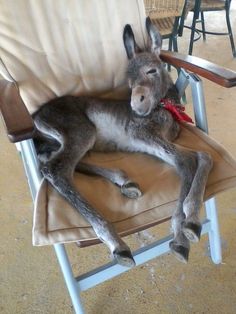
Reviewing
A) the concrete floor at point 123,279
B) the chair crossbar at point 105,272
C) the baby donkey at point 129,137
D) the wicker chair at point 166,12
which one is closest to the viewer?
the baby donkey at point 129,137

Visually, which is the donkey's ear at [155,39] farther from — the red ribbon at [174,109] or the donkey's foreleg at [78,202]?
the donkey's foreleg at [78,202]

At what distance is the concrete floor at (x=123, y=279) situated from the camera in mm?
1256

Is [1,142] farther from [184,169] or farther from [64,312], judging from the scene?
[184,169]

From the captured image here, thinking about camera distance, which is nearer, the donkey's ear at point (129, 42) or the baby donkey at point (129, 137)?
the baby donkey at point (129, 137)

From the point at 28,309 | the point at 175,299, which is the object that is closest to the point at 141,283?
the point at 175,299

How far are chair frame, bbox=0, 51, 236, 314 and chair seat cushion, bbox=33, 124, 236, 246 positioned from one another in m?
0.11

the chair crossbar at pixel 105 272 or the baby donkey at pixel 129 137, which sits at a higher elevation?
the baby donkey at pixel 129 137

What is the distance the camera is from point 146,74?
4.12 feet

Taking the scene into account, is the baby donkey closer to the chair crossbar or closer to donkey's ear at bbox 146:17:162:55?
donkey's ear at bbox 146:17:162:55

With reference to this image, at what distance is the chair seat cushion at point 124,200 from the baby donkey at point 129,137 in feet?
0.08

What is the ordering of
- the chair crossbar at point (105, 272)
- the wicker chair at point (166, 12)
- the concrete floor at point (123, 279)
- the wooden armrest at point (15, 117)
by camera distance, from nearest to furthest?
the wooden armrest at point (15, 117) → the chair crossbar at point (105, 272) → the concrete floor at point (123, 279) → the wicker chair at point (166, 12)

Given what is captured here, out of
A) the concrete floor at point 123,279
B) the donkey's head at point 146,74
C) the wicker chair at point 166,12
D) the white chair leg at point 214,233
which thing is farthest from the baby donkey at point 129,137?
the wicker chair at point 166,12

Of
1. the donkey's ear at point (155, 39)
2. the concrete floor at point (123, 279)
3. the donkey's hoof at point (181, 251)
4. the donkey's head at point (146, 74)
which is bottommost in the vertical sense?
the concrete floor at point (123, 279)

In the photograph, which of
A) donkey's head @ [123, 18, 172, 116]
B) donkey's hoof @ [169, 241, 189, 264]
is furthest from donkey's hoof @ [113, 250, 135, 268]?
donkey's head @ [123, 18, 172, 116]
